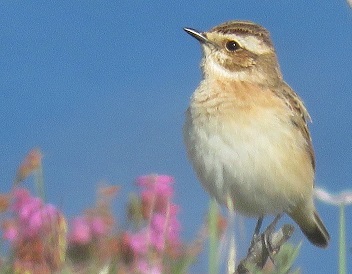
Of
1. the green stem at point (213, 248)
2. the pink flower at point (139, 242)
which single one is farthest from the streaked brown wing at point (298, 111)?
the green stem at point (213, 248)

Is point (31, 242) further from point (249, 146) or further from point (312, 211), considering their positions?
point (312, 211)

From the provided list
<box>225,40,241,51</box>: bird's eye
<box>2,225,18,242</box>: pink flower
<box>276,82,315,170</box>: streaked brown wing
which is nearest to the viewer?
<box>2,225,18,242</box>: pink flower

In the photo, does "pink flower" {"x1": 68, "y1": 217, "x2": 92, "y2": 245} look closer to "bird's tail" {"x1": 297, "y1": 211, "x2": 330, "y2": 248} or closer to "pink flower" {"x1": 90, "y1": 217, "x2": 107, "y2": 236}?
"pink flower" {"x1": 90, "y1": 217, "x2": 107, "y2": 236}

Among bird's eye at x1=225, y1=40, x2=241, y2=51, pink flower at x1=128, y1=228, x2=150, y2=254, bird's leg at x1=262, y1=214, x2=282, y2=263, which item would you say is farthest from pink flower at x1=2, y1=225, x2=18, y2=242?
bird's eye at x1=225, y1=40, x2=241, y2=51

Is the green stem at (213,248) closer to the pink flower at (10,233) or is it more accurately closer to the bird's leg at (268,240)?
the bird's leg at (268,240)

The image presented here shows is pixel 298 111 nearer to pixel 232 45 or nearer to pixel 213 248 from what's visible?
pixel 232 45

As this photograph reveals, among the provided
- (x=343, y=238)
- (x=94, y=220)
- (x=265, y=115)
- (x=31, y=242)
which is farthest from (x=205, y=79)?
(x=343, y=238)

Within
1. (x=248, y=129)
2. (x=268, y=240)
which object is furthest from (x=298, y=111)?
(x=268, y=240)
